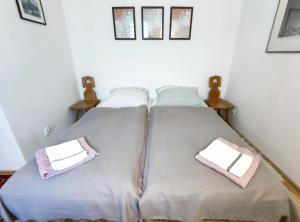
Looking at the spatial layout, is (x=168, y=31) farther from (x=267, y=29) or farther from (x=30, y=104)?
(x=30, y=104)

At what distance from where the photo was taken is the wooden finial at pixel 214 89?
243cm

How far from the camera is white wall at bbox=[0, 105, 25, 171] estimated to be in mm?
1423

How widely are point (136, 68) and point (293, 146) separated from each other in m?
2.10

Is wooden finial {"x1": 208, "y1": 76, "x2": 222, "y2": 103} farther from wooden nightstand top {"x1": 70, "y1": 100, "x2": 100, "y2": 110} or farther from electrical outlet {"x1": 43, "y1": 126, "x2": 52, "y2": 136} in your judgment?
electrical outlet {"x1": 43, "y1": 126, "x2": 52, "y2": 136}

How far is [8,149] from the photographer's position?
5.05 ft

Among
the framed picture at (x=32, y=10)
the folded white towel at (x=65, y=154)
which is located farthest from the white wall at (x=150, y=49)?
the folded white towel at (x=65, y=154)

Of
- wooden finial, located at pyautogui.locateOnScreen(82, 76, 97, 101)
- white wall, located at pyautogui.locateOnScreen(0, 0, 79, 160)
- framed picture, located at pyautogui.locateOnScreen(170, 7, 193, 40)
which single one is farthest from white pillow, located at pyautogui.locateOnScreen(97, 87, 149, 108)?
framed picture, located at pyautogui.locateOnScreen(170, 7, 193, 40)

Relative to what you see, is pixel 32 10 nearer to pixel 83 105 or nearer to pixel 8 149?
pixel 83 105

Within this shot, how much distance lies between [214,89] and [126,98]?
4.58 ft

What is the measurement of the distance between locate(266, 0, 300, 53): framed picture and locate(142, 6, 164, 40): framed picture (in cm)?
131

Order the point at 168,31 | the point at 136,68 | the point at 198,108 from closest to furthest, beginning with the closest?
the point at 198,108 < the point at 168,31 < the point at 136,68

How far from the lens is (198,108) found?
1951mm

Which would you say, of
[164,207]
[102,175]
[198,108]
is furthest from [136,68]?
[164,207]

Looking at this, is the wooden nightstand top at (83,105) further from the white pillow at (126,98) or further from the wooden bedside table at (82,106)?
the white pillow at (126,98)
